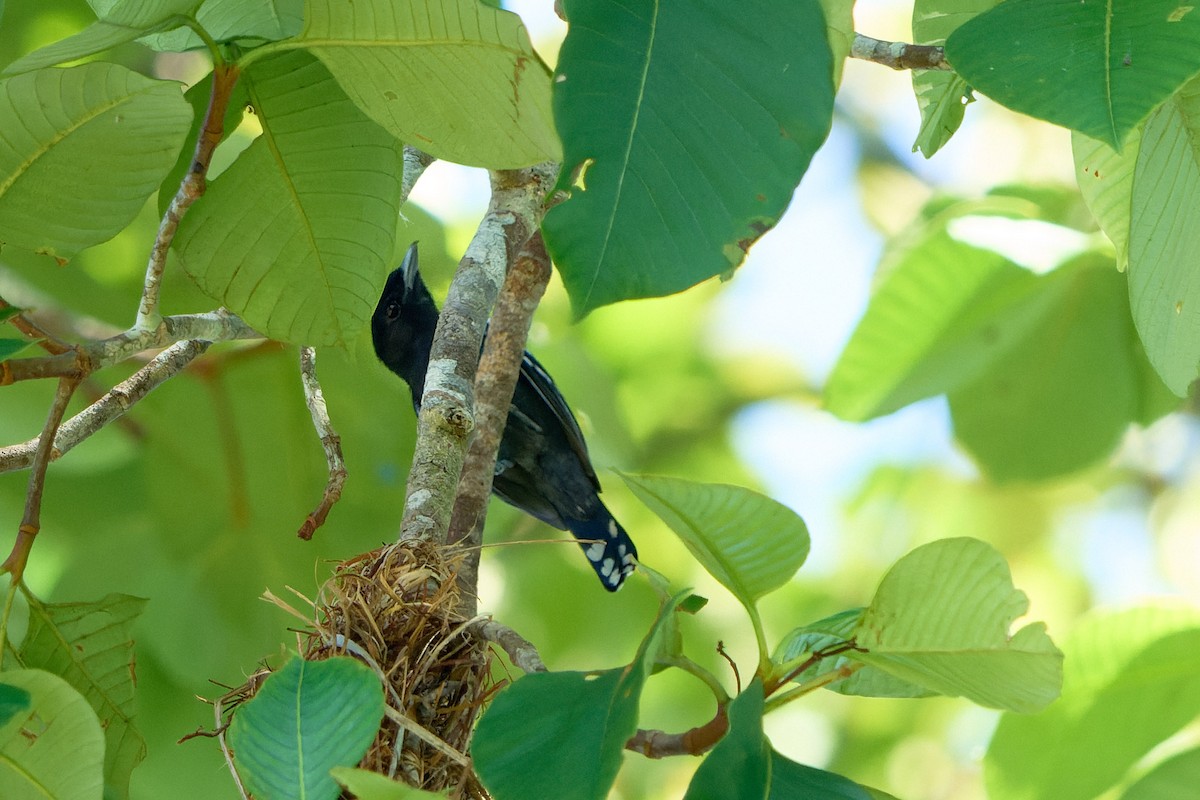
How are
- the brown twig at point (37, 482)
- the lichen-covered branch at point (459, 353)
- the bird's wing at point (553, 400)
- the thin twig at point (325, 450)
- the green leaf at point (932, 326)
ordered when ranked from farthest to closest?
the bird's wing at point (553, 400)
the green leaf at point (932, 326)
the lichen-covered branch at point (459, 353)
the thin twig at point (325, 450)
the brown twig at point (37, 482)

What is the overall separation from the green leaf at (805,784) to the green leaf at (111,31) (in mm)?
963

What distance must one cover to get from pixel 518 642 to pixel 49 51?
0.86 meters

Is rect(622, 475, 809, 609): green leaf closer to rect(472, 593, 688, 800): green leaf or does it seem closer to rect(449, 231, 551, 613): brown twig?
rect(472, 593, 688, 800): green leaf

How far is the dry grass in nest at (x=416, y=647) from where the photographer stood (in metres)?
1.40

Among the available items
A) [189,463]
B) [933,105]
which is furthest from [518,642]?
[189,463]

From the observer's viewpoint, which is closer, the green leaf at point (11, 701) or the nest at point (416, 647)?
the green leaf at point (11, 701)

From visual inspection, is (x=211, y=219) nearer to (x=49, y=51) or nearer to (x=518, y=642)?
(x=49, y=51)

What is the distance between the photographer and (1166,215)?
122 centimetres

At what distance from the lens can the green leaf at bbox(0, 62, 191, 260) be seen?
1.16 m

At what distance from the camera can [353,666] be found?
1.12 m

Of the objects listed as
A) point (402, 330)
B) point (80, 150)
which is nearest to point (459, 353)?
point (80, 150)

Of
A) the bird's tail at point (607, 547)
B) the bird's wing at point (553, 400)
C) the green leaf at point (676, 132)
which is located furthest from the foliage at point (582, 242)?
the bird's wing at point (553, 400)

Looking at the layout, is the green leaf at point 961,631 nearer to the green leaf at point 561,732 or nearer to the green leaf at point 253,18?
the green leaf at point 561,732

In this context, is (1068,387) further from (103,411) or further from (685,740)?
(103,411)
